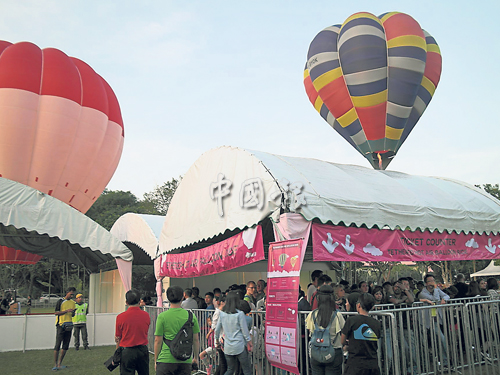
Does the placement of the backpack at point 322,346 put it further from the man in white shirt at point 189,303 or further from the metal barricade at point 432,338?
the man in white shirt at point 189,303

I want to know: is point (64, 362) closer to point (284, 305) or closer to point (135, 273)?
point (284, 305)

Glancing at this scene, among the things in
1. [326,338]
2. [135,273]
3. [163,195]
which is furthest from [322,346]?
[163,195]

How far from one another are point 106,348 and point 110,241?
11.9ft

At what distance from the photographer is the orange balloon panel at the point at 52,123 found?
1738 centimetres

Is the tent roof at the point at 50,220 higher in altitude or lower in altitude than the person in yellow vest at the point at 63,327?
higher

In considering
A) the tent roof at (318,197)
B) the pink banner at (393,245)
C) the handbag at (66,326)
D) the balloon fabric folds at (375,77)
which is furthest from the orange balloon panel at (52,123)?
the pink banner at (393,245)

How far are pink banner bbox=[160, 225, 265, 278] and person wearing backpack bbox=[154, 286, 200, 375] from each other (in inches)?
113

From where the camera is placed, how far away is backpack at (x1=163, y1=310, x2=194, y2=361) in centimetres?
537

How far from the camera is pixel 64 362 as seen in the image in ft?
39.5

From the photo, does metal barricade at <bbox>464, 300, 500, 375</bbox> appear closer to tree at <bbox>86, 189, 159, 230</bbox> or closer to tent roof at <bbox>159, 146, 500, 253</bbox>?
tent roof at <bbox>159, 146, 500, 253</bbox>

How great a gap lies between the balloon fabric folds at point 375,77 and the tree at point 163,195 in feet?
85.2

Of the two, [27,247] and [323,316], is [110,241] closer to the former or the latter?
[27,247]

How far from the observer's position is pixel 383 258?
874 centimetres

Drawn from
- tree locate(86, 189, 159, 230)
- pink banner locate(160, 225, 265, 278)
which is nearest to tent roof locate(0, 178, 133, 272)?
pink banner locate(160, 225, 265, 278)
